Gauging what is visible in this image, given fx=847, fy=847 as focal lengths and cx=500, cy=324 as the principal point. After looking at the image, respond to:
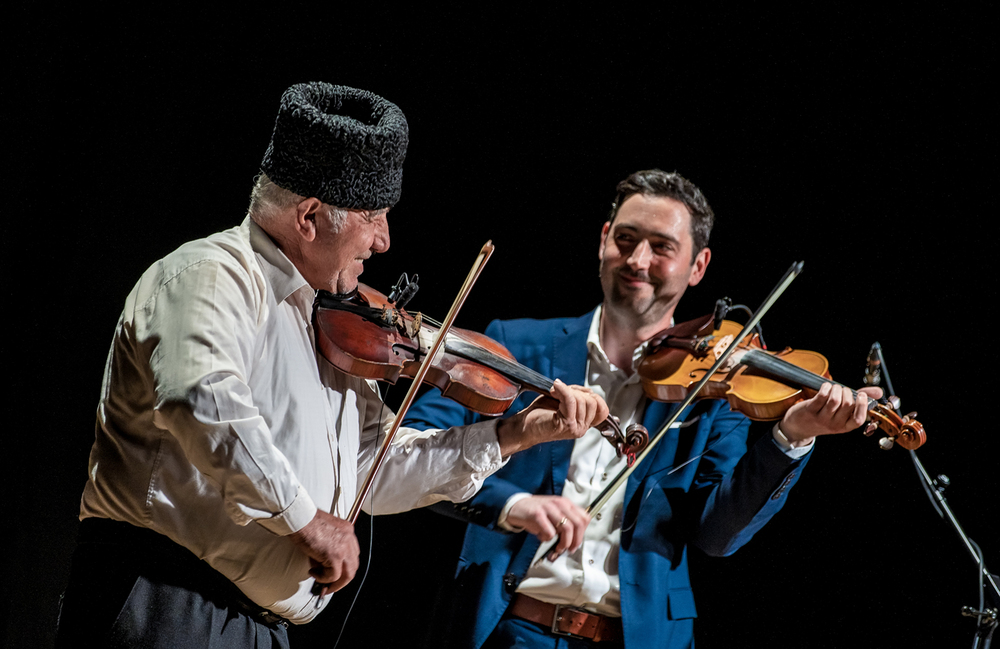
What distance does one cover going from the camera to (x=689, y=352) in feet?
7.06

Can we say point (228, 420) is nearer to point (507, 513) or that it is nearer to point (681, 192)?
point (507, 513)

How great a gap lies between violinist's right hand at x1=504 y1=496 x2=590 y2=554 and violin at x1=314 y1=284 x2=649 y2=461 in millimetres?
181

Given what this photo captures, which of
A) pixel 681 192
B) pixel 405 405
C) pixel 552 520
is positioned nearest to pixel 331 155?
pixel 405 405

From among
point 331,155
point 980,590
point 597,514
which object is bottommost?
point 597,514

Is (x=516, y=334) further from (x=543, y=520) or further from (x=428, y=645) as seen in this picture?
(x=428, y=645)

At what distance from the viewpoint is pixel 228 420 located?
1151mm

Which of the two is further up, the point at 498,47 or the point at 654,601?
the point at 498,47

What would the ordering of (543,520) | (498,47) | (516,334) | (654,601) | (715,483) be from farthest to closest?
(498,47)
(516,334)
(715,483)
(654,601)
(543,520)

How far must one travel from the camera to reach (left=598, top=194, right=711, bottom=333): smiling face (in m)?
2.29

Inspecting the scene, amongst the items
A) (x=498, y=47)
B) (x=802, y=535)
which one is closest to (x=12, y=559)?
(x=498, y=47)

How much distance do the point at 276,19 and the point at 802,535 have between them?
2.30 m

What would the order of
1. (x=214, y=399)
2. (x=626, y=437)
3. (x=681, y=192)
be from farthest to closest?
(x=681, y=192) → (x=626, y=437) → (x=214, y=399)

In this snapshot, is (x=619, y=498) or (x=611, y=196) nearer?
(x=619, y=498)

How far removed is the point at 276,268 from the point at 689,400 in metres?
1.02
